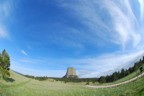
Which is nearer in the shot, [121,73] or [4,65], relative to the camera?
[4,65]

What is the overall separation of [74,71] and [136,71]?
9.05 meters

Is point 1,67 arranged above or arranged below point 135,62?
below

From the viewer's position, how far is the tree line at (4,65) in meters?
22.2

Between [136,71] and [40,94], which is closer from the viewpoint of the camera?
[40,94]

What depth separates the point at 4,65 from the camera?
23.4 meters

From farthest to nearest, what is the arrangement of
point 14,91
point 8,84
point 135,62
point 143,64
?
point 143,64, point 135,62, point 8,84, point 14,91

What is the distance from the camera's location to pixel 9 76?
22.4 m

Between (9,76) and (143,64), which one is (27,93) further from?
(143,64)

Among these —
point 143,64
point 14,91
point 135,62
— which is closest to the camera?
point 14,91

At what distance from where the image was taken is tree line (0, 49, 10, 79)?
72.9ft

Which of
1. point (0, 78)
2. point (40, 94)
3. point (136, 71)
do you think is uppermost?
point (136, 71)

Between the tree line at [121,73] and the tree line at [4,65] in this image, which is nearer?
the tree line at [4,65]

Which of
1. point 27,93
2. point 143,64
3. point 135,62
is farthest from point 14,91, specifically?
point 143,64

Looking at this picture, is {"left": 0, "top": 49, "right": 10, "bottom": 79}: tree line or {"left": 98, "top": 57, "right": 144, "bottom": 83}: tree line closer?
{"left": 0, "top": 49, "right": 10, "bottom": 79}: tree line
